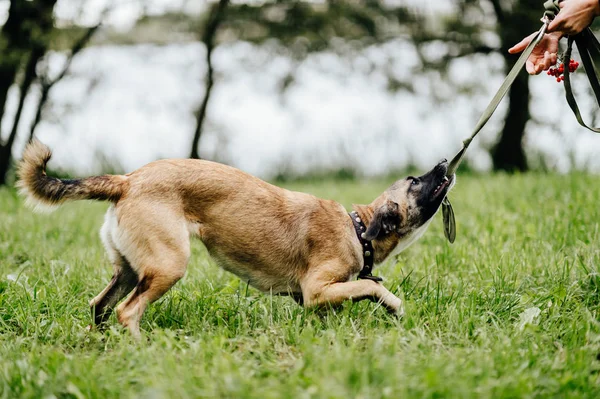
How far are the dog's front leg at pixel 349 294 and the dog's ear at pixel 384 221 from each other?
0.37 m

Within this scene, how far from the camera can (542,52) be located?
4.36 metres

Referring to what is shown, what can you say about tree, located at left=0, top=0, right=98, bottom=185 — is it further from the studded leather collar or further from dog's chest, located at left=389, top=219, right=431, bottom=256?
dog's chest, located at left=389, top=219, right=431, bottom=256

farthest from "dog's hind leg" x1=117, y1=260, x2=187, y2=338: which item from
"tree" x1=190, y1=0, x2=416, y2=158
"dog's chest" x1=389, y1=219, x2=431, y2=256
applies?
"tree" x1=190, y1=0, x2=416, y2=158

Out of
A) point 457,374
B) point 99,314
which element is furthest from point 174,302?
point 457,374

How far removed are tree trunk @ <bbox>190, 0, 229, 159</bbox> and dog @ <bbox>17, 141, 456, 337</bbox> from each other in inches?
282

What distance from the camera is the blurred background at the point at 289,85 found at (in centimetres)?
1008

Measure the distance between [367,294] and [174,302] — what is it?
1.27m

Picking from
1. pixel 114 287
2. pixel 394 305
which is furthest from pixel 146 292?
pixel 394 305

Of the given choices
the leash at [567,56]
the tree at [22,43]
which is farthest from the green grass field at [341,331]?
the tree at [22,43]

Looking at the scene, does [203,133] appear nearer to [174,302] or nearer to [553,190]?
[553,190]

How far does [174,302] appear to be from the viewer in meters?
4.19

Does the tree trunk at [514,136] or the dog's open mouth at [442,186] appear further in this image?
the tree trunk at [514,136]

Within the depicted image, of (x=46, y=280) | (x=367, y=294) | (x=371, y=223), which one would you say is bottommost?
(x=46, y=280)

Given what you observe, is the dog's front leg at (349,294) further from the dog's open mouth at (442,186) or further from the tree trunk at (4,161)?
the tree trunk at (4,161)
